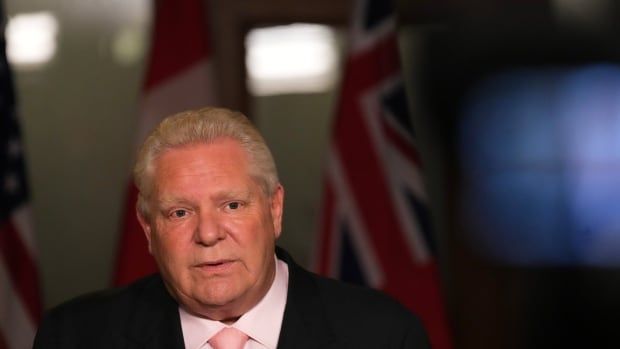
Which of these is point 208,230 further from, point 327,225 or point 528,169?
point 528,169

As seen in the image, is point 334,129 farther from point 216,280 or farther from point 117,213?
point 216,280

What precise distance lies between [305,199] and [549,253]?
4.01 feet

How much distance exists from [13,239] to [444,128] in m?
2.12

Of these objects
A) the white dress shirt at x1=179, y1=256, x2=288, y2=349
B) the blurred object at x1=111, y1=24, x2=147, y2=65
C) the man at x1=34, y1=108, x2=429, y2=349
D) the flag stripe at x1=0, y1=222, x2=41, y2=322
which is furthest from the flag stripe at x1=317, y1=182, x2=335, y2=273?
the white dress shirt at x1=179, y1=256, x2=288, y2=349

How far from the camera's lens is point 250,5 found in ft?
17.6

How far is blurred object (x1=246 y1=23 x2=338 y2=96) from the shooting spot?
5.42 metres

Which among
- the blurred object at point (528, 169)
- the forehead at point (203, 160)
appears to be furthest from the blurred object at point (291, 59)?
the forehead at point (203, 160)

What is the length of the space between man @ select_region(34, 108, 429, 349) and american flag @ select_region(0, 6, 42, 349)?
199 centimetres

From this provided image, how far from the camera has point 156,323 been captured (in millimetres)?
2533

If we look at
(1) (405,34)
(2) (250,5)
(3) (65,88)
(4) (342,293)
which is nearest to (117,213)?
(3) (65,88)

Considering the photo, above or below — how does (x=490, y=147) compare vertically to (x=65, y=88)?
below

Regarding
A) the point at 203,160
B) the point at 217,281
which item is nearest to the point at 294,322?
the point at 217,281

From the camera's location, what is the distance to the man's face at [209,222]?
2.30 meters

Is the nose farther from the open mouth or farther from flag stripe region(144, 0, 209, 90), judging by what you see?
flag stripe region(144, 0, 209, 90)
